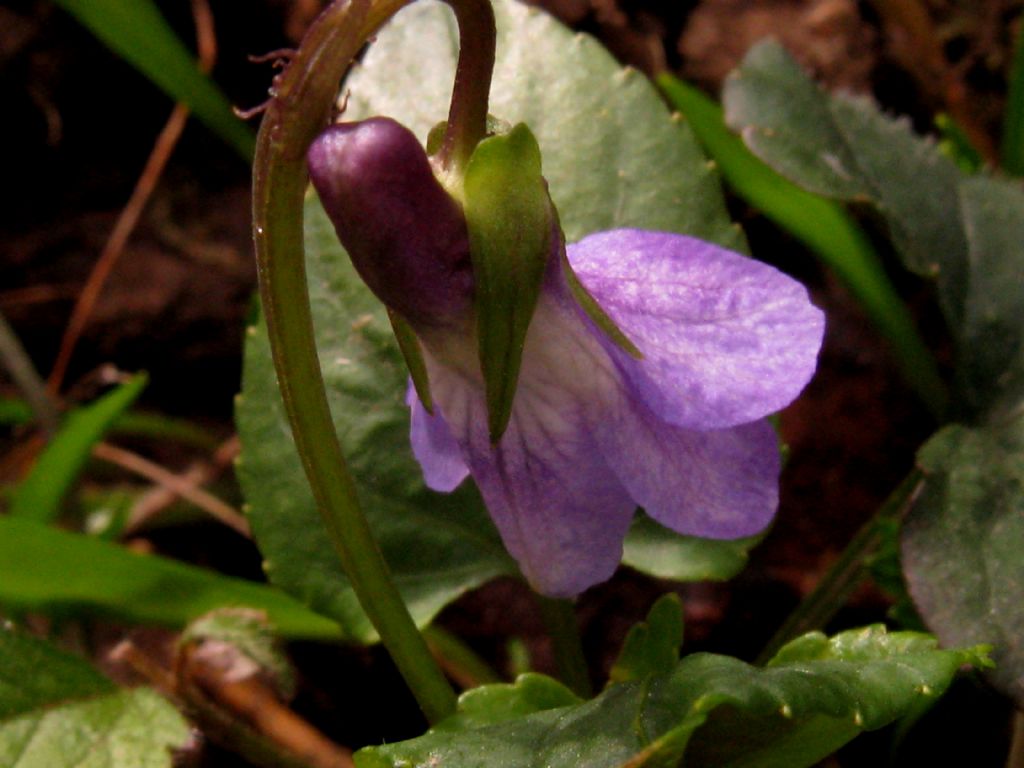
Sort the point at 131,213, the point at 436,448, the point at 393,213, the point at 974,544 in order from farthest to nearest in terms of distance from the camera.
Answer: the point at 131,213, the point at 974,544, the point at 436,448, the point at 393,213

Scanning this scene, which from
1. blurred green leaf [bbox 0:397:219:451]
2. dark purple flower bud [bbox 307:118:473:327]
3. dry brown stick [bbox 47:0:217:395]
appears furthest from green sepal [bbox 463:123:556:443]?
dry brown stick [bbox 47:0:217:395]

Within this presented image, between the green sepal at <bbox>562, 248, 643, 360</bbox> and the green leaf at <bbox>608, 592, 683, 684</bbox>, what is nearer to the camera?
the green sepal at <bbox>562, 248, 643, 360</bbox>

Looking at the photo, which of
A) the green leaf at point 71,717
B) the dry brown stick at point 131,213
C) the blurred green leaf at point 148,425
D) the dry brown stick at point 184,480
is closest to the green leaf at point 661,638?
the green leaf at point 71,717

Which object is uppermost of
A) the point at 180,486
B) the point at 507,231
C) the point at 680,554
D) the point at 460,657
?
the point at 507,231

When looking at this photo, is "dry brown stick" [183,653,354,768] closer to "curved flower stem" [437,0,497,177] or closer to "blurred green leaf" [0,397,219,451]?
"blurred green leaf" [0,397,219,451]

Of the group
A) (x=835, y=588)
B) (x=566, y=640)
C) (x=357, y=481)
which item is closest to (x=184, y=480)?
(x=357, y=481)

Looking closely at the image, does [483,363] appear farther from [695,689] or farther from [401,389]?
[401,389]

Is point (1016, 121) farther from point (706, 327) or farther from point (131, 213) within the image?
point (131, 213)
